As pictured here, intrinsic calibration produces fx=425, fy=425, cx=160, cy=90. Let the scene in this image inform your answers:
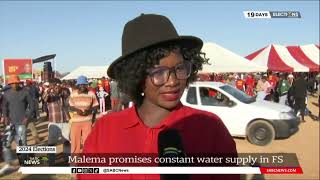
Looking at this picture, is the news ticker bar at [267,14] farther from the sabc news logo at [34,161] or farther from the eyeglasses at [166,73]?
the sabc news logo at [34,161]

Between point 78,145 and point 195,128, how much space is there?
14.5 feet

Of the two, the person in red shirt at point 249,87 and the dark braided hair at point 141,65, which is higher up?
the dark braided hair at point 141,65

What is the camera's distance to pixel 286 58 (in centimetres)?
2211

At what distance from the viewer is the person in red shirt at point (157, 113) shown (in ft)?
5.24

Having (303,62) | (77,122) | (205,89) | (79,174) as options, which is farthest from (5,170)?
(303,62)

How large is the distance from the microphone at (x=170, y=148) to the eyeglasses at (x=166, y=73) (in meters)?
0.21

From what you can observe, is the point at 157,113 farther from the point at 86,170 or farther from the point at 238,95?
the point at 238,95

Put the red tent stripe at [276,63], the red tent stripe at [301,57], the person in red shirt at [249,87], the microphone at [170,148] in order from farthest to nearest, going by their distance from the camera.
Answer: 1. the red tent stripe at [301,57]
2. the red tent stripe at [276,63]
3. the person in red shirt at [249,87]
4. the microphone at [170,148]

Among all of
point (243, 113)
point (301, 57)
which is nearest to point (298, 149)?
point (243, 113)

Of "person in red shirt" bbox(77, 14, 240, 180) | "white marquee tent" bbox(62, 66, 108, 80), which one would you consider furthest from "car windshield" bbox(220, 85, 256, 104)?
"person in red shirt" bbox(77, 14, 240, 180)

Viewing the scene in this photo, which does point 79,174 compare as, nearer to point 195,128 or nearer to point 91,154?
point 91,154

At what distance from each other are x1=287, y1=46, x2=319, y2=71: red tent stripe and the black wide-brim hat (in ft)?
70.7

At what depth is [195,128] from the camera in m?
1.59

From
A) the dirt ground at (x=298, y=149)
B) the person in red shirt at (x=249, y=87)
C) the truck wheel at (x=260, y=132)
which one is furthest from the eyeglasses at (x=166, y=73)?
the person in red shirt at (x=249, y=87)
